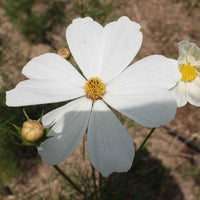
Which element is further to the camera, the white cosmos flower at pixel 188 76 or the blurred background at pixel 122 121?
the blurred background at pixel 122 121

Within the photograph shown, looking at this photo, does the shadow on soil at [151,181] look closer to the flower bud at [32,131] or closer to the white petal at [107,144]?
the white petal at [107,144]

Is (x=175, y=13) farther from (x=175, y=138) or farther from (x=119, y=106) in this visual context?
(x=119, y=106)

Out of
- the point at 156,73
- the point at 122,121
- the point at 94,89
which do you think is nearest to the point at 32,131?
the point at 94,89

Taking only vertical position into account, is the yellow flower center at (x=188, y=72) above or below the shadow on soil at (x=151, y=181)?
above

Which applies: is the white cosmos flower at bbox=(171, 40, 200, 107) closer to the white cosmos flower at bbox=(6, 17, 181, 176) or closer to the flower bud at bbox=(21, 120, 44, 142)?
the white cosmos flower at bbox=(6, 17, 181, 176)

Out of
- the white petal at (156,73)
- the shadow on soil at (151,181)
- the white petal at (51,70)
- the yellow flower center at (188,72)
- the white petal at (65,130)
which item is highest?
the white petal at (51,70)

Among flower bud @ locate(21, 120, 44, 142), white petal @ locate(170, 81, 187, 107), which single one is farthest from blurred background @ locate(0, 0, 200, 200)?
flower bud @ locate(21, 120, 44, 142)

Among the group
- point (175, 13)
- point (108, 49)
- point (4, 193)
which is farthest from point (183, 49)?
point (175, 13)

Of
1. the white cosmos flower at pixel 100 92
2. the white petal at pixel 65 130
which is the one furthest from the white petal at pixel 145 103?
the white petal at pixel 65 130

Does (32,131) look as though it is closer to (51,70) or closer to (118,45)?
(51,70)
